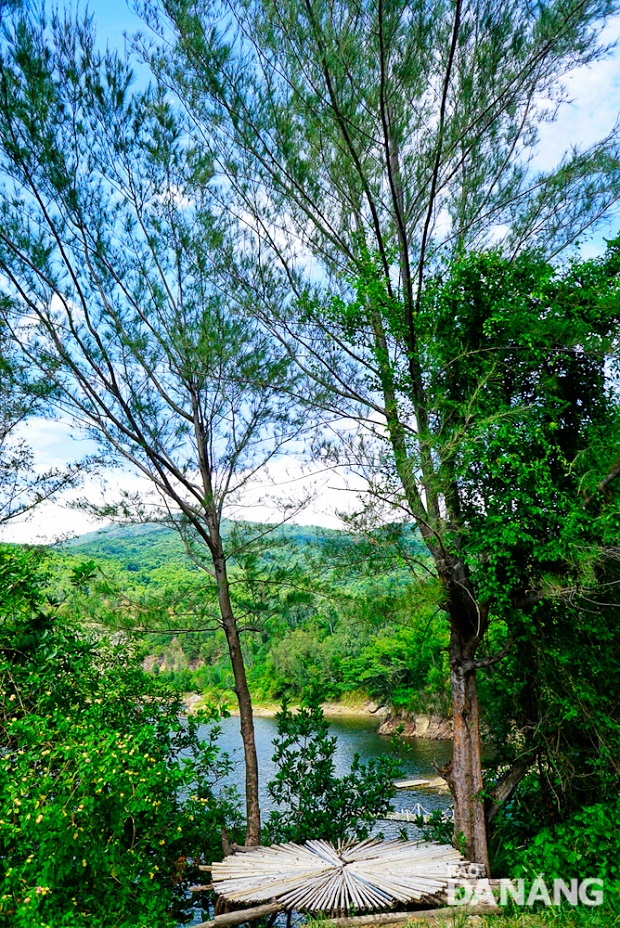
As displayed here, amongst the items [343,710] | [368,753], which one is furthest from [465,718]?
[343,710]

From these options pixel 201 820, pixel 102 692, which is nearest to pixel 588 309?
pixel 102 692

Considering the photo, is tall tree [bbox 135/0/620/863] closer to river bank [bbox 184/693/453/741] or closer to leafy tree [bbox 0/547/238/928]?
leafy tree [bbox 0/547/238/928]

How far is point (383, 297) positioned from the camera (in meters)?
4.18

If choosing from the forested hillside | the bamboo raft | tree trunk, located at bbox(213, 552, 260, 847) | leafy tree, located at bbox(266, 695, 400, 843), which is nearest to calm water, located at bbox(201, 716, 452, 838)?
leafy tree, located at bbox(266, 695, 400, 843)

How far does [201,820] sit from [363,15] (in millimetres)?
4971

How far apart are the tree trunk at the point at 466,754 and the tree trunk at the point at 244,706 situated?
139 centimetres

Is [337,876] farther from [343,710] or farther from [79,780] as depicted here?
[343,710]

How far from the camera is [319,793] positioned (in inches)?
197

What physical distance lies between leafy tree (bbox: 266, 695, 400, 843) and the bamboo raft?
2.73 feet

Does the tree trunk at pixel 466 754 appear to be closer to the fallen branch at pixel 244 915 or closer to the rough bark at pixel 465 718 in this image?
the rough bark at pixel 465 718

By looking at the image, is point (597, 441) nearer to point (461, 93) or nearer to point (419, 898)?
point (461, 93)

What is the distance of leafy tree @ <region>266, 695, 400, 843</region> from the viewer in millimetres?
4828

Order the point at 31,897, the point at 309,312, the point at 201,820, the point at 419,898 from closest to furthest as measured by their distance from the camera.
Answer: the point at 31,897
the point at 419,898
the point at 201,820
the point at 309,312

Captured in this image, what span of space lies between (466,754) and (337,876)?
1.15m
